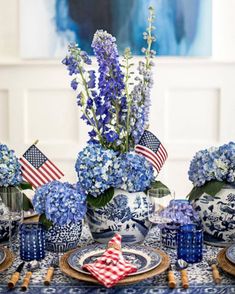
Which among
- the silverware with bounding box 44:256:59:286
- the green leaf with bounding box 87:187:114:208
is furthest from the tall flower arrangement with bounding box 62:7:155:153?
the silverware with bounding box 44:256:59:286

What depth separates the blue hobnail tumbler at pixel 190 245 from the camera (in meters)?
1.46

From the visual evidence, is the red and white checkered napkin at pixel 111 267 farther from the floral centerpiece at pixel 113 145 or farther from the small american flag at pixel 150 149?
the small american flag at pixel 150 149

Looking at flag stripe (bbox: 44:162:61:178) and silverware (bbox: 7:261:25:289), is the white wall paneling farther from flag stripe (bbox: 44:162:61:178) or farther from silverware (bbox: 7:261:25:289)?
silverware (bbox: 7:261:25:289)

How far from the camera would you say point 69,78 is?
372 centimetres

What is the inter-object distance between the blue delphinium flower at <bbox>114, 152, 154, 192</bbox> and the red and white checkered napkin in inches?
9.8

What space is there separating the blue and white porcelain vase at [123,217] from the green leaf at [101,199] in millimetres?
14

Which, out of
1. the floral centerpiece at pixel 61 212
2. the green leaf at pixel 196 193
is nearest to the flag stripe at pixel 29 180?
the floral centerpiece at pixel 61 212

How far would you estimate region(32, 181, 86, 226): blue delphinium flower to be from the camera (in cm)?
151

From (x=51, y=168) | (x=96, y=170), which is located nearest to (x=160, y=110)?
(x=51, y=168)

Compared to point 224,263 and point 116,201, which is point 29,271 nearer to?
point 116,201

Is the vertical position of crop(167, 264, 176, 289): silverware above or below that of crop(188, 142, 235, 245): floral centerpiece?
below

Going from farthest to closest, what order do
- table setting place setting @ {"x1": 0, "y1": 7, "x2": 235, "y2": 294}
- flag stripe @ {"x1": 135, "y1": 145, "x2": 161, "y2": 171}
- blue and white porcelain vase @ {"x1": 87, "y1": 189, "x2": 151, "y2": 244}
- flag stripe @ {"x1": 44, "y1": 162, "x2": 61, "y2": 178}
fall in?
flag stripe @ {"x1": 44, "y1": 162, "x2": 61, "y2": 178}
flag stripe @ {"x1": 135, "y1": 145, "x2": 161, "y2": 171}
blue and white porcelain vase @ {"x1": 87, "y1": 189, "x2": 151, "y2": 244}
table setting place setting @ {"x1": 0, "y1": 7, "x2": 235, "y2": 294}

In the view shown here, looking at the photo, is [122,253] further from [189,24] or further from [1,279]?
[189,24]

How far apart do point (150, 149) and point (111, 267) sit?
1.72 feet
